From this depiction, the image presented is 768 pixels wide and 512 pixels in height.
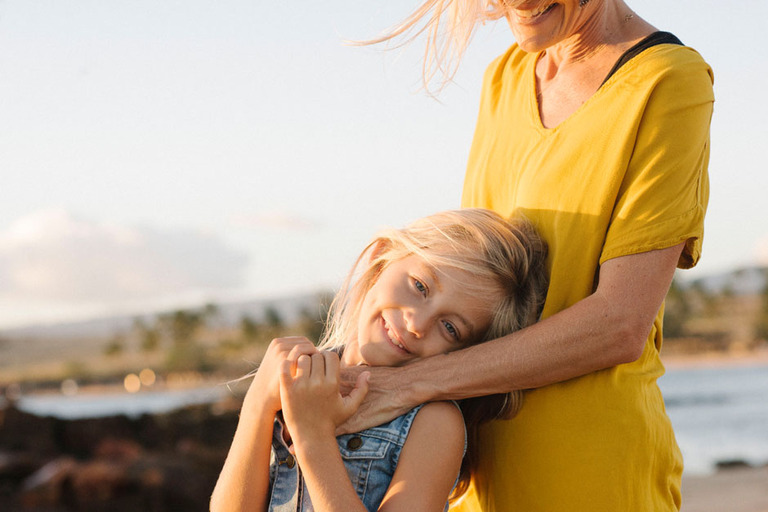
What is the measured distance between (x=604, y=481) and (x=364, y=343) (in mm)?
601

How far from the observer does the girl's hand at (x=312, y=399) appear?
1.81m

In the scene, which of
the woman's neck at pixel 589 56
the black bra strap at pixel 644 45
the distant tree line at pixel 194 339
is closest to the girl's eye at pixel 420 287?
the woman's neck at pixel 589 56

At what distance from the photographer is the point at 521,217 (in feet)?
7.02

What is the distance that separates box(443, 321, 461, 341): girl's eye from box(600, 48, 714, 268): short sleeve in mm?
368

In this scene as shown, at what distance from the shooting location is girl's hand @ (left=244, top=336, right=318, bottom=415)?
187cm

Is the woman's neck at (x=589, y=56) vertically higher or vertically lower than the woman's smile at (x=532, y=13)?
lower

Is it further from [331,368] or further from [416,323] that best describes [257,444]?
[416,323]

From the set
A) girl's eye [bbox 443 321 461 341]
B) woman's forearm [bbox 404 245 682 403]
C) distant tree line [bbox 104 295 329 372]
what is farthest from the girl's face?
distant tree line [bbox 104 295 329 372]

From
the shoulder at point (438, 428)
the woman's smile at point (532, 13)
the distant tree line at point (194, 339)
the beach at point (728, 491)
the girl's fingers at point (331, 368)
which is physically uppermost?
the woman's smile at point (532, 13)

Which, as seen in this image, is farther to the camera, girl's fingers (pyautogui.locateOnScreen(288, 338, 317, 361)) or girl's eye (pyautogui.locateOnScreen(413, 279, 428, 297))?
girl's eye (pyautogui.locateOnScreen(413, 279, 428, 297))

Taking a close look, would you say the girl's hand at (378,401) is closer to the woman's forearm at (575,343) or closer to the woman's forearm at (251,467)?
the woman's forearm at (575,343)

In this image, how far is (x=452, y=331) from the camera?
2.03 metres

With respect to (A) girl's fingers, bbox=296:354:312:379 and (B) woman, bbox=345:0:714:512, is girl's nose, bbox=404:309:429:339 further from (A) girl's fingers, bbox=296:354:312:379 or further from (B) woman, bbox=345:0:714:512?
(A) girl's fingers, bbox=296:354:312:379

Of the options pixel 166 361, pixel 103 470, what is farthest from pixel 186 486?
pixel 166 361
